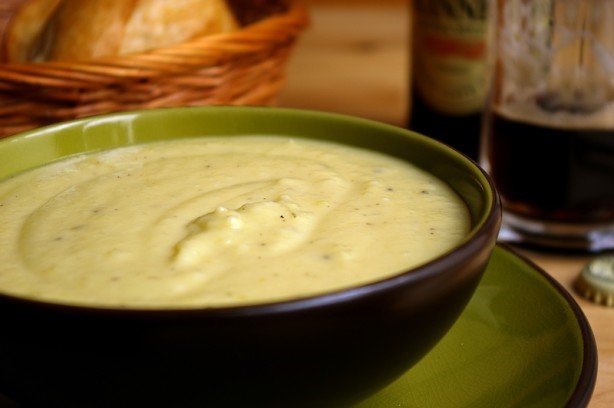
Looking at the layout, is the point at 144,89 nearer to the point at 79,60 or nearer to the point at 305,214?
the point at 79,60

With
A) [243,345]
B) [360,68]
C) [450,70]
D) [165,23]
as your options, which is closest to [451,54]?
[450,70]

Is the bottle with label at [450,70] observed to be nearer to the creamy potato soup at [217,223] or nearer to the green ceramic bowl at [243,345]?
the creamy potato soup at [217,223]

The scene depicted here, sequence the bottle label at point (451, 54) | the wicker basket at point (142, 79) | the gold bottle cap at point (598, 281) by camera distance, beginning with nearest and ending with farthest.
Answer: the gold bottle cap at point (598, 281) < the wicker basket at point (142, 79) < the bottle label at point (451, 54)

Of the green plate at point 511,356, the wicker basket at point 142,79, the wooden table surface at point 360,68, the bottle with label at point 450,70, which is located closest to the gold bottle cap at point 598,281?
the wooden table surface at point 360,68

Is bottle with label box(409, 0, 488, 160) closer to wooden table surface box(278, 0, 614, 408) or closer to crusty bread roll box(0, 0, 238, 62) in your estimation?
wooden table surface box(278, 0, 614, 408)

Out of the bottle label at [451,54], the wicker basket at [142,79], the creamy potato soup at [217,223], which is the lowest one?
the bottle label at [451,54]

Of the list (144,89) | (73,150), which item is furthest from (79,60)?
(73,150)

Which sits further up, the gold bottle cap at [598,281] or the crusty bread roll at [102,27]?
the crusty bread roll at [102,27]

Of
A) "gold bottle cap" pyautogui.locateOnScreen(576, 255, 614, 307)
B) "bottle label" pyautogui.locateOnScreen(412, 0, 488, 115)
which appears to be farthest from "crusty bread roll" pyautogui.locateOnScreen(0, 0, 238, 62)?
"gold bottle cap" pyautogui.locateOnScreen(576, 255, 614, 307)
